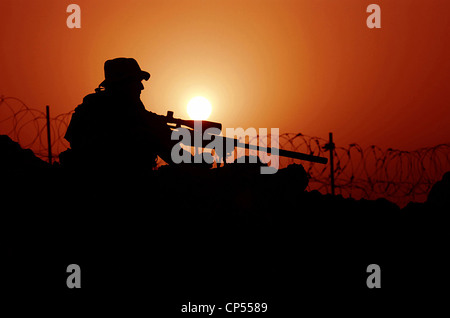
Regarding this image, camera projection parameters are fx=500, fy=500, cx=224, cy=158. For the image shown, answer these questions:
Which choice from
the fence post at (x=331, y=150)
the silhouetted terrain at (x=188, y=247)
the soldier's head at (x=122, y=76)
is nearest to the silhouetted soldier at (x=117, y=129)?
the soldier's head at (x=122, y=76)

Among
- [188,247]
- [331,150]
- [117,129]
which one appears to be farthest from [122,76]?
[331,150]

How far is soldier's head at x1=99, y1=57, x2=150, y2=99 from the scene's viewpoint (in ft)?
17.4

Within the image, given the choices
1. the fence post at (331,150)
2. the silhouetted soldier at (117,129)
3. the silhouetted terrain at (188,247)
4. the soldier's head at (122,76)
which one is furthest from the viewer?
the fence post at (331,150)

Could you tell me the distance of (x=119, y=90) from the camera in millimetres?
5352

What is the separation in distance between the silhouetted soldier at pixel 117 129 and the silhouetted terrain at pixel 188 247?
0.21 metres

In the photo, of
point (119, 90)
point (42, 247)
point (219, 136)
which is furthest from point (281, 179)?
point (42, 247)

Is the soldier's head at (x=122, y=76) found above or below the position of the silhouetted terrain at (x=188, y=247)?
above

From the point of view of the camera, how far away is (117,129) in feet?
17.2

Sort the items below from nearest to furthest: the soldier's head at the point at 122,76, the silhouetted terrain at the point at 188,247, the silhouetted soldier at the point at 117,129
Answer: the silhouetted terrain at the point at 188,247, the silhouetted soldier at the point at 117,129, the soldier's head at the point at 122,76

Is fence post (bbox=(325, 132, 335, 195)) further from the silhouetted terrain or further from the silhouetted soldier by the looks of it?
the silhouetted soldier

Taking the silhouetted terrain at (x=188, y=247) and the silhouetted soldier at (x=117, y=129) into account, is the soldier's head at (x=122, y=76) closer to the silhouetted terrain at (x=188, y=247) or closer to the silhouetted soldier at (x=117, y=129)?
the silhouetted soldier at (x=117, y=129)

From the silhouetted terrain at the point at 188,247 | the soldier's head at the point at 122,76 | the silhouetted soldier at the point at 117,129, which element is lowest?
the silhouetted terrain at the point at 188,247

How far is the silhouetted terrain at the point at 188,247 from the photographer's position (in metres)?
4.36
